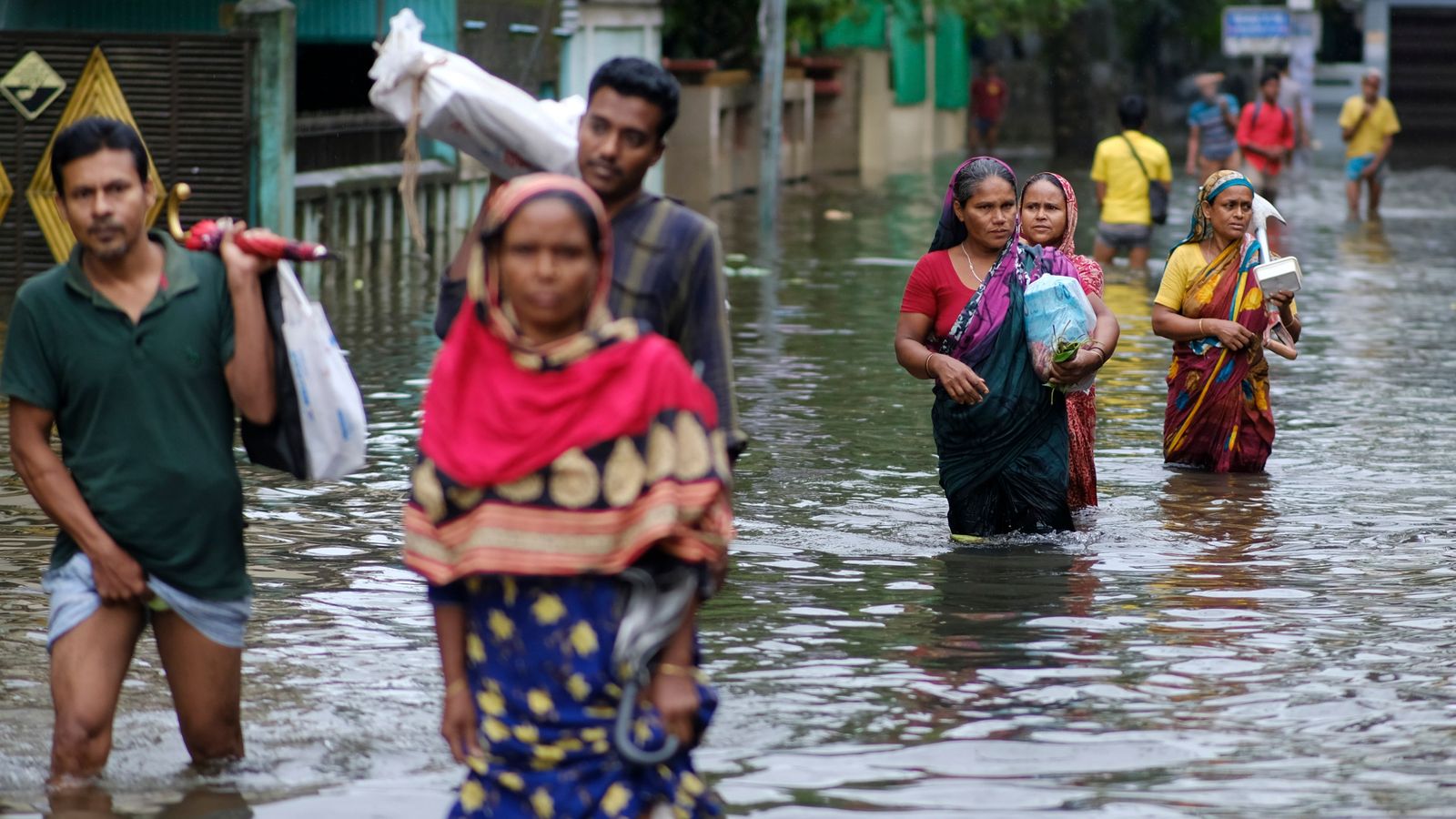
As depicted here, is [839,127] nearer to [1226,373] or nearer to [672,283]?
[1226,373]

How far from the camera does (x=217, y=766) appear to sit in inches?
217

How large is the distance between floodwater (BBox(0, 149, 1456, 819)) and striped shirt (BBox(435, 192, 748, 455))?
1331mm

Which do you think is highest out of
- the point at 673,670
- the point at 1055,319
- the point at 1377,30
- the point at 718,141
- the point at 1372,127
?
the point at 1377,30

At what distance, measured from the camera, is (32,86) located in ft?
56.1

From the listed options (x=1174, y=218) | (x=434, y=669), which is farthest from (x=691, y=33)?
(x=434, y=669)

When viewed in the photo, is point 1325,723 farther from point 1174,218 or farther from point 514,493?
point 1174,218

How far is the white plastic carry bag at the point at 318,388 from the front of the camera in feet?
16.4

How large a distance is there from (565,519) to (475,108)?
1308mm

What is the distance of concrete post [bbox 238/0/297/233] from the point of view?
17219 millimetres

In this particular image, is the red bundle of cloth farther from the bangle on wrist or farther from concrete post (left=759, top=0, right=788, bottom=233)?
concrete post (left=759, top=0, right=788, bottom=233)

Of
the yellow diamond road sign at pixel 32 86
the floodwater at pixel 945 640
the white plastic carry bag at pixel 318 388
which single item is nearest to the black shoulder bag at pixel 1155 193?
the floodwater at pixel 945 640

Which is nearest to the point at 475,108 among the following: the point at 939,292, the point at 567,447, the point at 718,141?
the point at 567,447

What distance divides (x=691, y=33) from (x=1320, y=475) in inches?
852

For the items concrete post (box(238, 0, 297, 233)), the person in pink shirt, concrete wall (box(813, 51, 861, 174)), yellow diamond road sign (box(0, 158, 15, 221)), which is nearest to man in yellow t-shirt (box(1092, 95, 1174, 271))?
concrete post (box(238, 0, 297, 233))
